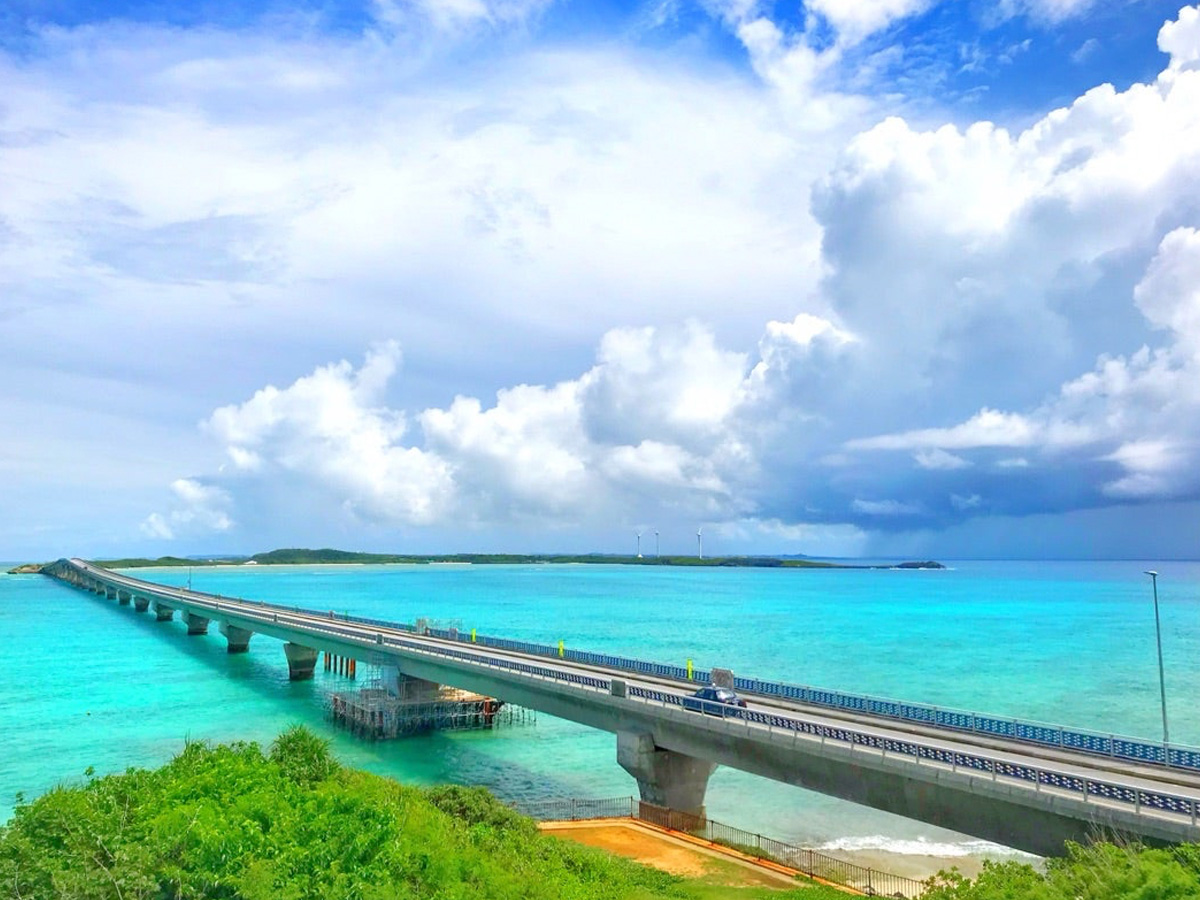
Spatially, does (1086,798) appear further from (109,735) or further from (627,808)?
(109,735)

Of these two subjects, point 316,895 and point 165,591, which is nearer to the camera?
point 316,895

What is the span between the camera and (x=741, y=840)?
1539 inches

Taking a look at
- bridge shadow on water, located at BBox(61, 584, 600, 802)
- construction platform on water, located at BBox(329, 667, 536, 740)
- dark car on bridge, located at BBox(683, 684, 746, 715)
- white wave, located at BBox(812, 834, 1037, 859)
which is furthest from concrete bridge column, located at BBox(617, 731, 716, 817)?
construction platform on water, located at BBox(329, 667, 536, 740)

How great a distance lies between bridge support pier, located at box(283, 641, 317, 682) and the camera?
93188 mm

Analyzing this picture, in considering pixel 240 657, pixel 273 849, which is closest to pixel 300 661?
pixel 240 657

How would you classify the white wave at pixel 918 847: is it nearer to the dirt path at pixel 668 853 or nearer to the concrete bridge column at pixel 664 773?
the concrete bridge column at pixel 664 773

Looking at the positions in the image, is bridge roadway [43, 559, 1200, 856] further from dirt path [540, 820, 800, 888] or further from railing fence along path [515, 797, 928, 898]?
dirt path [540, 820, 800, 888]

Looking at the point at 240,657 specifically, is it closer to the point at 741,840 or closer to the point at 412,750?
the point at 412,750

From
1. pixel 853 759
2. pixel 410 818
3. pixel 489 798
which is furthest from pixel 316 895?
pixel 853 759

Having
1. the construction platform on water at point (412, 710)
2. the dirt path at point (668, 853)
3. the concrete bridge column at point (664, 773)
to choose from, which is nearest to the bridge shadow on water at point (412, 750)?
the construction platform on water at point (412, 710)

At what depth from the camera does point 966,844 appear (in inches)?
1617

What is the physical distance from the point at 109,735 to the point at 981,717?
60022 mm

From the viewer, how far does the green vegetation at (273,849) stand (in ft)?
66.3

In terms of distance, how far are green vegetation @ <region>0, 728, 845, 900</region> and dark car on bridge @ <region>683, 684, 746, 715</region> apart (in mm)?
9484
